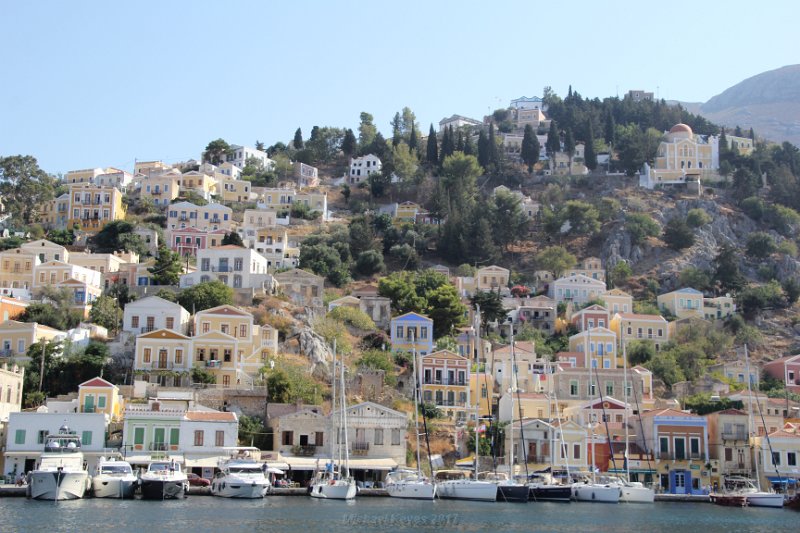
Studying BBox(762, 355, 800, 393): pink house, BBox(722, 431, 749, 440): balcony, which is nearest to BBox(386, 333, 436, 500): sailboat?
BBox(722, 431, 749, 440): balcony

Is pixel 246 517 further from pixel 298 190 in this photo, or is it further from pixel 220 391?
pixel 298 190

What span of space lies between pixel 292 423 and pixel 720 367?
3800 cm

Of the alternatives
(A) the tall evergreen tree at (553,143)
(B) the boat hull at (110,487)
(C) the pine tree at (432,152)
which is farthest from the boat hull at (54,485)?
(A) the tall evergreen tree at (553,143)

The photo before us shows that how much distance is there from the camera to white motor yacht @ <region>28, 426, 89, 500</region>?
1905 inches

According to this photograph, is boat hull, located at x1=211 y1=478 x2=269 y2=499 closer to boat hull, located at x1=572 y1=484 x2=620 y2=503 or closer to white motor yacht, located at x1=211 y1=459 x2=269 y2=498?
white motor yacht, located at x1=211 y1=459 x2=269 y2=498

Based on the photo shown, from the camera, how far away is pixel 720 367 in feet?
271

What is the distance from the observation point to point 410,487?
2141 inches

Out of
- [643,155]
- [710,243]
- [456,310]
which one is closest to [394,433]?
[456,310]

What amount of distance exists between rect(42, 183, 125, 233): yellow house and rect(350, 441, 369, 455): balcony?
2060 inches

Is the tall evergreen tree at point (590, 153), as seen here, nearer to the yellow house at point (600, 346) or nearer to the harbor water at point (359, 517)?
the yellow house at point (600, 346)

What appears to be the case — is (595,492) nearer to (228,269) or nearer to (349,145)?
(228,269)

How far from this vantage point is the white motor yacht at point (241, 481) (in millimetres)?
51469

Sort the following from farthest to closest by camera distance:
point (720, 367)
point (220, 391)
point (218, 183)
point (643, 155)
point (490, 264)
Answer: point (643, 155) → point (218, 183) → point (490, 264) → point (720, 367) → point (220, 391)

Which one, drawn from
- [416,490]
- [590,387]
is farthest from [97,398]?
[590,387]
